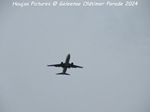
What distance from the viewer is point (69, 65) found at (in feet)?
497
